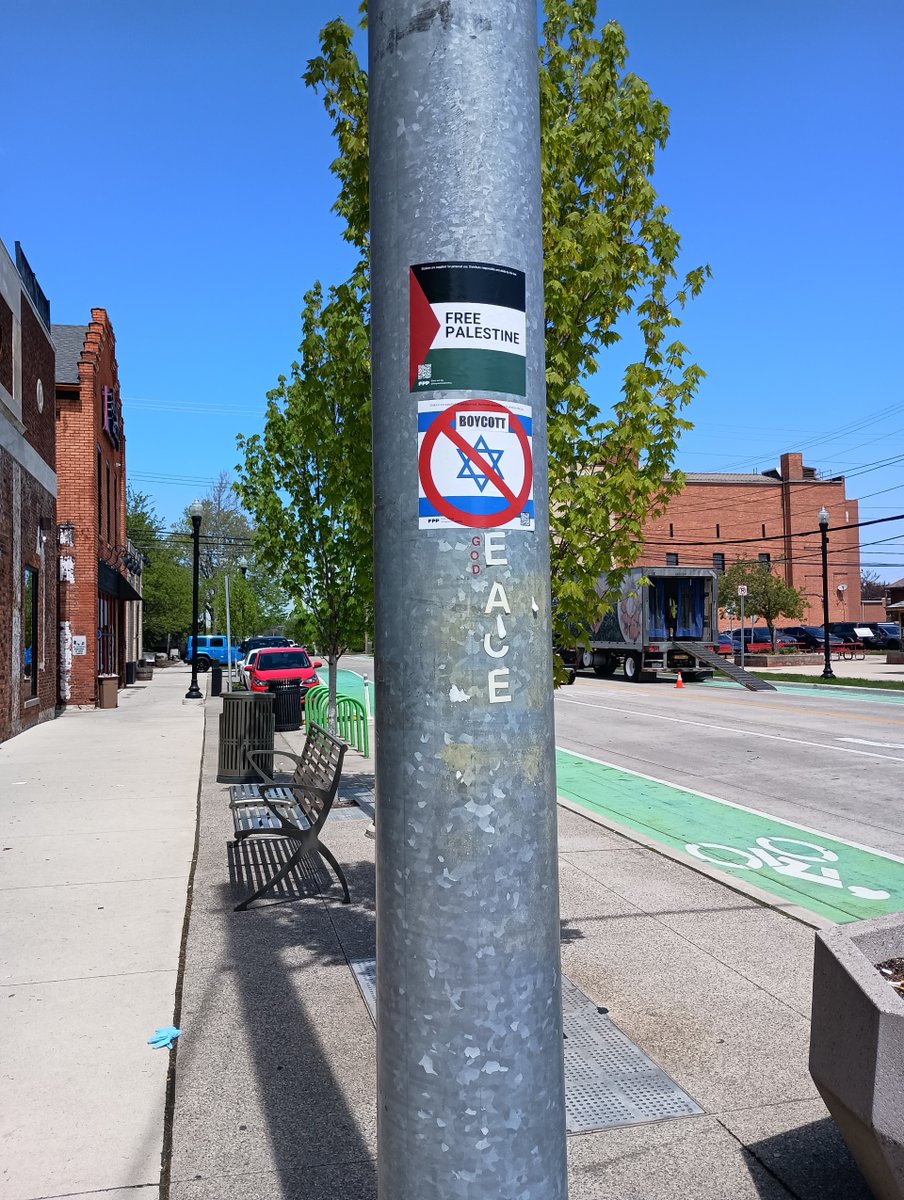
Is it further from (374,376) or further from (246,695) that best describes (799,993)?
(246,695)

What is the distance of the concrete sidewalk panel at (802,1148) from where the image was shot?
3.48m

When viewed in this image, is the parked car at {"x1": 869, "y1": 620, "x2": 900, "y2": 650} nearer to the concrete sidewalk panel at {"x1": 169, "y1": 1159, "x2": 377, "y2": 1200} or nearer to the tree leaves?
the tree leaves

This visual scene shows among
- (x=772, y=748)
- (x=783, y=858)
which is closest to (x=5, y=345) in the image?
(x=772, y=748)

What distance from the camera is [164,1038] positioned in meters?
4.68

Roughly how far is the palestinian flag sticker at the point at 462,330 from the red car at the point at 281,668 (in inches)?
930

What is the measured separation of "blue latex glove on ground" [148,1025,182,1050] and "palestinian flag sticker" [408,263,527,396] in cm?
373

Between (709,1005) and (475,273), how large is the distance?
419 cm

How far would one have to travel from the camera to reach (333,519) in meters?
12.6

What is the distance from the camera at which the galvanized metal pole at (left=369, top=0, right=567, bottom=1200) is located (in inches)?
79.8

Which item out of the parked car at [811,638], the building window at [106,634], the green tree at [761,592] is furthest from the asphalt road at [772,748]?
the parked car at [811,638]

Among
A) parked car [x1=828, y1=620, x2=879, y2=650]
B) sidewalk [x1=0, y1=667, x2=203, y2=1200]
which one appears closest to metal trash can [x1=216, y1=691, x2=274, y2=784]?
sidewalk [x1=0, y1=667, x2=203, y2=1200]

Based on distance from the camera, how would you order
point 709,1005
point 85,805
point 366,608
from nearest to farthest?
point 709,1005 → point 85,805 → point 366,608

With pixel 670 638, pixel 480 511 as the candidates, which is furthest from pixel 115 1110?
pixel 670 638

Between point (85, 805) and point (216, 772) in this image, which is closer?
point (85, 805)
